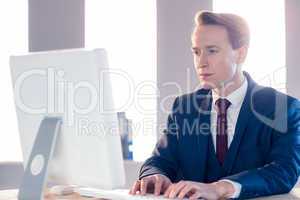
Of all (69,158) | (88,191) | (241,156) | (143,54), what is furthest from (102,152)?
(143,54)

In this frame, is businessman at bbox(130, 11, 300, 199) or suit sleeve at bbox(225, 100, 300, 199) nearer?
suit sleeve at bbox(225, 100, 300, 199)

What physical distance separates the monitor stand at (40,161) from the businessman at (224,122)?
1.78 ft

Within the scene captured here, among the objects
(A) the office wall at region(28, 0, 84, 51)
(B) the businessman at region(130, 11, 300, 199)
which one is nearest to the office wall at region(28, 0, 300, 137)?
(A) the office wall at region(28, 0, 84, 51)

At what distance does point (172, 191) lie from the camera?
1417 mm

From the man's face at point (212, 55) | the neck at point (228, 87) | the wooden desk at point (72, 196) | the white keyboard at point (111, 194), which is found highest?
the man's face at point (212, 55)

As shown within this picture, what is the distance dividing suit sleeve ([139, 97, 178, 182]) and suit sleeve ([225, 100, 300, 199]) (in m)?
0.43

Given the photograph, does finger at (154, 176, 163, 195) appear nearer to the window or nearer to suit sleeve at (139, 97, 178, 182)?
suit sleeve at (139, 97, 178, 182)

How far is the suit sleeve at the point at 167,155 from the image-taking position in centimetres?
196

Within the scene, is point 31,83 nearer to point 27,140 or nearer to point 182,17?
point 27,140

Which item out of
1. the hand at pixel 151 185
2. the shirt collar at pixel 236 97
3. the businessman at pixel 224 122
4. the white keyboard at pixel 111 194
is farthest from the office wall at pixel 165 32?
the white keyboard at pixel 111 194

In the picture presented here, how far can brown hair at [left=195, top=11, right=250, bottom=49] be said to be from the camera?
2.08 meters

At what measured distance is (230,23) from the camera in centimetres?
208

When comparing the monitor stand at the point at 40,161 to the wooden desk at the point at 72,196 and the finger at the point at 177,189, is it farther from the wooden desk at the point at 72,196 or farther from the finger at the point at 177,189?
the finger at the point at 177,189

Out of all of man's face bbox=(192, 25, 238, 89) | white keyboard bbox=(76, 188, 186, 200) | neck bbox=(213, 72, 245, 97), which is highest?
man's face bbox=(192, 25, 238, 89)
